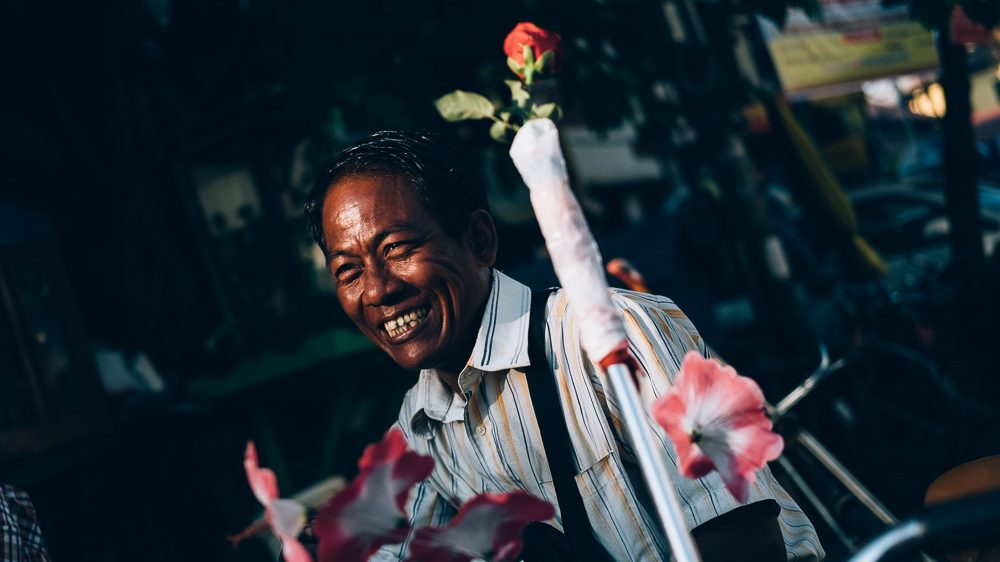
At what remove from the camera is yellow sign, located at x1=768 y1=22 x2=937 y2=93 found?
6516 millimetres

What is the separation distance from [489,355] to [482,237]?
0.93 feet

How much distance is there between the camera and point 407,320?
1.71m

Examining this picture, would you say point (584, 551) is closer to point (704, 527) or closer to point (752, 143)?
point (704, 527)

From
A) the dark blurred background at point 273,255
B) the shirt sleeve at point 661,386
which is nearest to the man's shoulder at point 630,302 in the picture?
the shirt sleeve at point 661,386

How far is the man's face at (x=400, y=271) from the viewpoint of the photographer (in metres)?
1.66

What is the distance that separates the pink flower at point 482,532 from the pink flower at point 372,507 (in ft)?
0.15

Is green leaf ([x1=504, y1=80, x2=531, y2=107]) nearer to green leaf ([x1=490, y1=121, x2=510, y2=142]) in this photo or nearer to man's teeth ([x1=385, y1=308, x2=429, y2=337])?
green leaf ([x1=490, y1=121, x2=510, y2=142])

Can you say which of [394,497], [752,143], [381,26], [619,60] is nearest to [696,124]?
[619,60]

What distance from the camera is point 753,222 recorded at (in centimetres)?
554

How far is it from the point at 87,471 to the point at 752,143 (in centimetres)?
911

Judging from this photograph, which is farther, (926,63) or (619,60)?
(926,63)

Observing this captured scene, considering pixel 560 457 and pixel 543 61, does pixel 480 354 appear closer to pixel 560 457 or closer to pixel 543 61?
pixel 560 457

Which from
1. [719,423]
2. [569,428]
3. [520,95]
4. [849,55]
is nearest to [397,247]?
[520,95]

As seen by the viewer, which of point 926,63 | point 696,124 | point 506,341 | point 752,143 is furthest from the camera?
point 752,143
